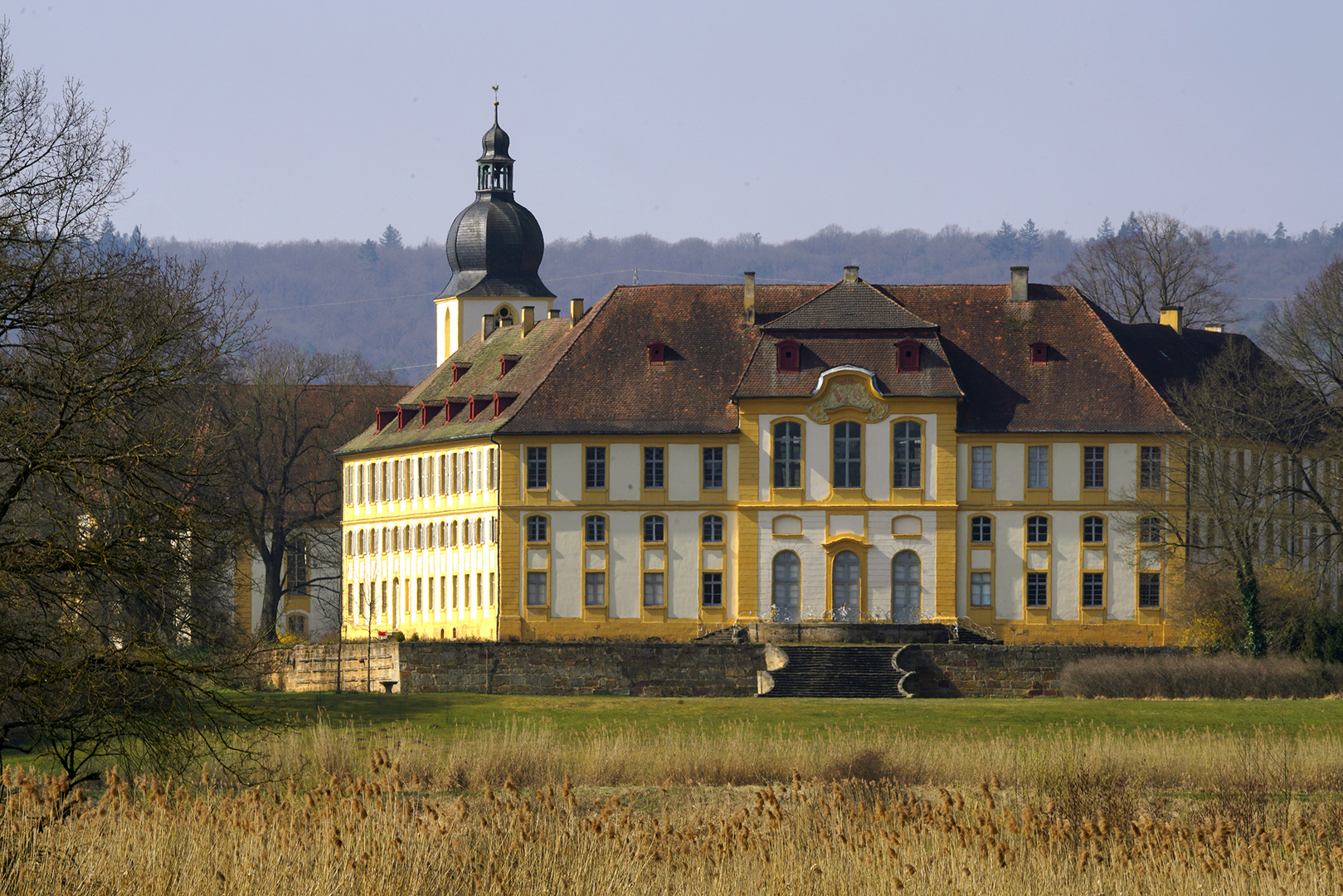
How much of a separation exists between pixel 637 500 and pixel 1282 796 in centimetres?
3624

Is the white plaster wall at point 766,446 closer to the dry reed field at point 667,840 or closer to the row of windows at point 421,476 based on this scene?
the row of windows at point 421,476

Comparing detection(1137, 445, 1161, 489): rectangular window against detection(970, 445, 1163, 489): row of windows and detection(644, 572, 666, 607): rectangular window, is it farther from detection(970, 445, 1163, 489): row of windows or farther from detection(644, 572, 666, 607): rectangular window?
detection(644, 572, 666, 607): rectangular window

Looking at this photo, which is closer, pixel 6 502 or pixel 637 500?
pixel 6 502

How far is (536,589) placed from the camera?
200 ft

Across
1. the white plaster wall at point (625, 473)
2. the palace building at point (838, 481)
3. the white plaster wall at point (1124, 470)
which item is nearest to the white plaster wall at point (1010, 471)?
the palace building at point (838, 481)

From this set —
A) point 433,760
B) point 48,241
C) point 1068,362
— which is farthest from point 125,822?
point 1068,362

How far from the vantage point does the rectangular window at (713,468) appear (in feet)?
201

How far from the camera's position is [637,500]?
61219 millimetres

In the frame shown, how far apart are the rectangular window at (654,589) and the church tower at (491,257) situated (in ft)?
78.9

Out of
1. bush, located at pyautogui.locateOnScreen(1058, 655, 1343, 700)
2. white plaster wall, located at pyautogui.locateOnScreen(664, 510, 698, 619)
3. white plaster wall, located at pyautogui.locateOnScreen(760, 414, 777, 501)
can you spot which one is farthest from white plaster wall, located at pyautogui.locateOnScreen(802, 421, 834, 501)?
bush, located at pyautogui.locateOnScreen(1058, 655, 1343, 700)

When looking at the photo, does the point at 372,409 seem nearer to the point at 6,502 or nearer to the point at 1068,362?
the point at 1068,362

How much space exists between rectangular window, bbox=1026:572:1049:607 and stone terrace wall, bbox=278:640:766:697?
37.4 ft

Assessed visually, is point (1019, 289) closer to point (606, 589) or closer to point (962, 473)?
point (962, 473)

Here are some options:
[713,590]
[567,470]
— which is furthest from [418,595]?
[713,590]
